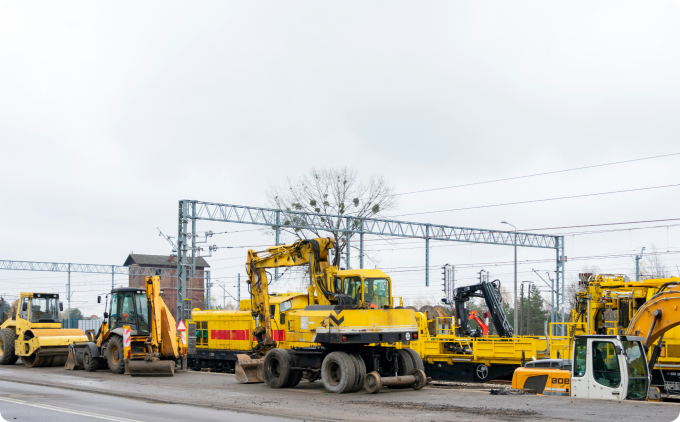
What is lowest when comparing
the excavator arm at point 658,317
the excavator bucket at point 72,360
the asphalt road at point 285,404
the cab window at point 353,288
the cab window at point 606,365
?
the excavator bucket at point 72,360

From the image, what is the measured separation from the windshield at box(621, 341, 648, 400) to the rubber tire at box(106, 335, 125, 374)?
16303 mm

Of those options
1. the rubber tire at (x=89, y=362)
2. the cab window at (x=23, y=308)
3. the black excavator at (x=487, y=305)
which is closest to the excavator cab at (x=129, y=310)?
the rubber tire at (x=89, y=362)

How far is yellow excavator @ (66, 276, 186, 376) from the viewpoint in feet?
79.7

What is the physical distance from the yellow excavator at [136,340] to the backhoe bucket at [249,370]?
3.52 meters

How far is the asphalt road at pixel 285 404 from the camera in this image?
1397 centimetres

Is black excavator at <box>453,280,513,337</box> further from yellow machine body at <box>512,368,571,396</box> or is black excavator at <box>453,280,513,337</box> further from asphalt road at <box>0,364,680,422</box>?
yellow machine body at <box>512,368,571,396</box>

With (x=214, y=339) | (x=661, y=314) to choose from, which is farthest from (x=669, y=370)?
(x=214, y=339)

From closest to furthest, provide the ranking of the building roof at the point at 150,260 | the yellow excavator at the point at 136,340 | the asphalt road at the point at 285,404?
the asphalt road at the point at 285,404, the yellow excavator at the point at 136,340, the building roof at the point at 150,260

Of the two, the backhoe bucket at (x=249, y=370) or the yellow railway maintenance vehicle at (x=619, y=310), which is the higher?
the yellow railway maintenance vehicle at (x=619, y=310)

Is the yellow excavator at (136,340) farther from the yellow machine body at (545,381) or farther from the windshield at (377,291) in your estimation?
the yellow machine body at (545,381)

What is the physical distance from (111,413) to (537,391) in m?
10.0

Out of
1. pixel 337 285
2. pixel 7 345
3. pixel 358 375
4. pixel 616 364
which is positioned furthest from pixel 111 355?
pixel 616 364

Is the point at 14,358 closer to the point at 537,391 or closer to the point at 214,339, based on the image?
the point at 214,339

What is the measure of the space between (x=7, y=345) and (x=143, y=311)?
7164mm
